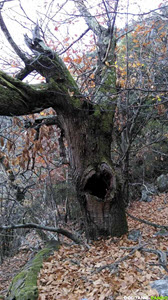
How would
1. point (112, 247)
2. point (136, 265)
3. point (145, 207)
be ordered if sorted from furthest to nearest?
point (145, 207), point (112, 247), point (136, 265)

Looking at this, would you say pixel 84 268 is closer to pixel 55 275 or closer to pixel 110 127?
pixel 55 275

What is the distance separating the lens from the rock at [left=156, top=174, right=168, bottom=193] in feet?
30.0

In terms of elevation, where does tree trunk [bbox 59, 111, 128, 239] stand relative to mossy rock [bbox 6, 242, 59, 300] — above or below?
above

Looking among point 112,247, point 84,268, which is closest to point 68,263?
point 84,268

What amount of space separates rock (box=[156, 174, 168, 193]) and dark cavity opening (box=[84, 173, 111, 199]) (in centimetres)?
Result: 592

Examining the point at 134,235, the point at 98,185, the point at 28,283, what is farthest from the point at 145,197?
the point at 28,283

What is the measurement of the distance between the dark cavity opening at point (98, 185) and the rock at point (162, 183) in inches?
233

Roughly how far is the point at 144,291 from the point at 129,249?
1132 millimetres

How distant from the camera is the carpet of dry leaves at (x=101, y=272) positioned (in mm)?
2637

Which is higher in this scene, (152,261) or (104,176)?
(104,176)

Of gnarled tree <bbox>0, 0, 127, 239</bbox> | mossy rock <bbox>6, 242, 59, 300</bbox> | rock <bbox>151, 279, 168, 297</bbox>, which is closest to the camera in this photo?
rock <bbox>151, 279, 168, 297</bbox>

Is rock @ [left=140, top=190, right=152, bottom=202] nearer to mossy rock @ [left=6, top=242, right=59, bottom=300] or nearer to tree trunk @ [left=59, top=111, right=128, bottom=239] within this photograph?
tree trunk @ [left=59, top=111, right=128, bottom=239]

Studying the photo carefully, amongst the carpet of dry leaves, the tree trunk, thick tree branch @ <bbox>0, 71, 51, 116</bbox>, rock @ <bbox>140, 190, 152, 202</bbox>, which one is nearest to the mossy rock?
the carpet of dry leaves

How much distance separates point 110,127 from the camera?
4336 mm
